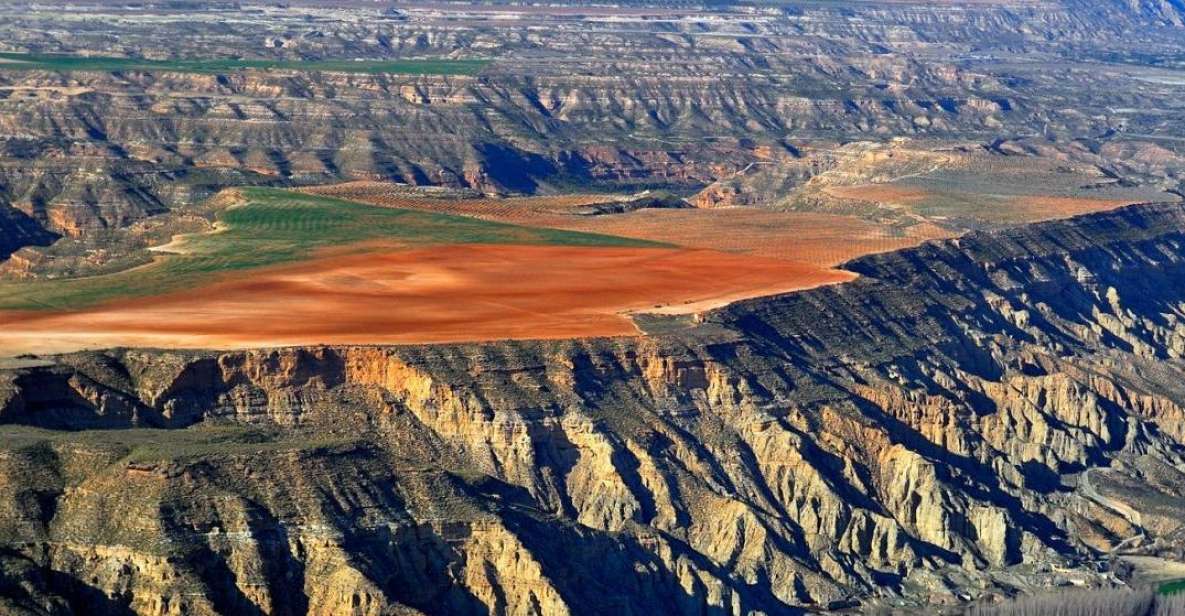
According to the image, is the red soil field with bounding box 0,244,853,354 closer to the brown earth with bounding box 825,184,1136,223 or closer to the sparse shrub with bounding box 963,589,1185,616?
the sparse shrub with bounding box 963,589,1185,616

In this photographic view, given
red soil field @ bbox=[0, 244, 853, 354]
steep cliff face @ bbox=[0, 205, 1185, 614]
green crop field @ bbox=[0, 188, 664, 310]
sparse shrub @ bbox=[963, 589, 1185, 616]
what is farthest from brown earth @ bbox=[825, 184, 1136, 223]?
sparse shrub @ bbox=[963, 589, 1185, 616]

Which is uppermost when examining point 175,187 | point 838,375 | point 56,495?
point 56,495

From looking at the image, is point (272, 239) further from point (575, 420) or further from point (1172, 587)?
point (1172, 587)

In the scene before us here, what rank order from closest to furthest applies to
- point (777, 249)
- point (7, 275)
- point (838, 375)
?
point (838, 375), point (7, 275), point (777, 249)

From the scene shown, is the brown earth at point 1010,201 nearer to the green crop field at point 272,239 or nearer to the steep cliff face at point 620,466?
the steep cliff face at point 620,466

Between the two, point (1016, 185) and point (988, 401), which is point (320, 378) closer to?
point (988, 401)

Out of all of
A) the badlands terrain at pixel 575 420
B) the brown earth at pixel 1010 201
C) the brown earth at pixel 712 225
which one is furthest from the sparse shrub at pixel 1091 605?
the brown earth at pixel 1010 201

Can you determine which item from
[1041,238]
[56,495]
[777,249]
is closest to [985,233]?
[1041,238]

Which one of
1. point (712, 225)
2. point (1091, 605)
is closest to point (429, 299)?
point (1091, 605)
